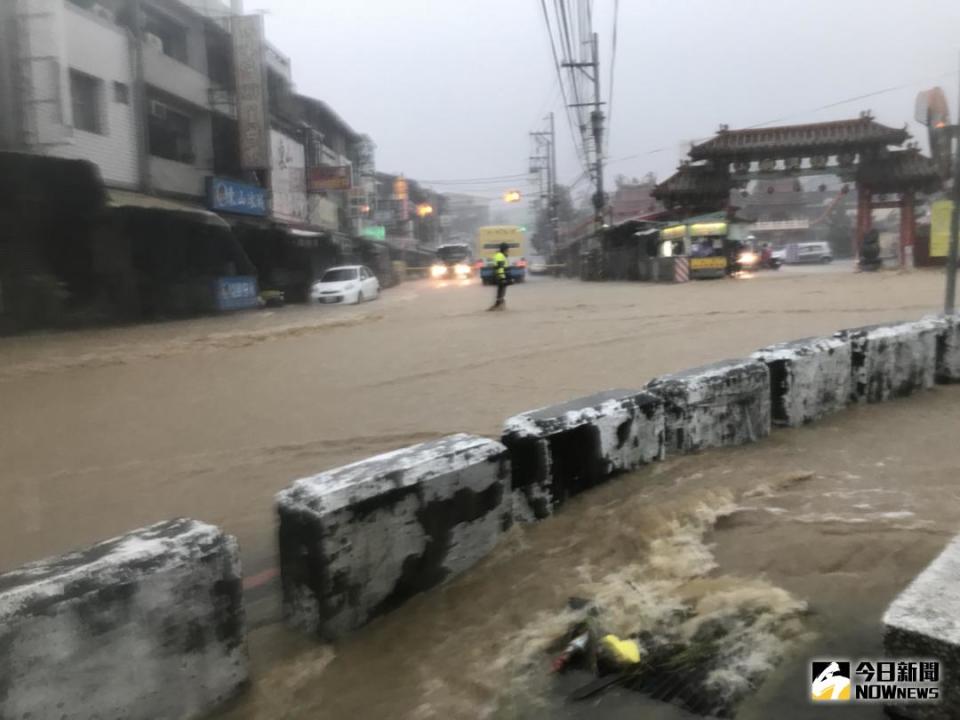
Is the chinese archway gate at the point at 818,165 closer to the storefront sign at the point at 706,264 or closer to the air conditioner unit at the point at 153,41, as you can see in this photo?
the storefront sign at the point at 706,264

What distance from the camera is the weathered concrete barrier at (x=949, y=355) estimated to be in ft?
20.4

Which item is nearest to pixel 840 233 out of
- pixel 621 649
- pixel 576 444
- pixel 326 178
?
pixel 326 178

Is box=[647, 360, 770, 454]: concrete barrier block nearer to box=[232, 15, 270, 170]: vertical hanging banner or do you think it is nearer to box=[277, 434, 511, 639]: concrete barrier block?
box=[277, 434, 511, 639]: concrete barrier block

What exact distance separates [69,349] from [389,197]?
5046cm

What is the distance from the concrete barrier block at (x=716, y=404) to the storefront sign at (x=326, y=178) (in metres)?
26.1

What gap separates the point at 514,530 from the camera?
3430mm

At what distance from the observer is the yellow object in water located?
2398mm

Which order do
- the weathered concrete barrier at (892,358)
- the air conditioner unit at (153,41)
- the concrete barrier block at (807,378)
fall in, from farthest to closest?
the air conditioner unit at (153,41), the weathered concrete barrier at (892,358), the concrete barrier block at (807,378)

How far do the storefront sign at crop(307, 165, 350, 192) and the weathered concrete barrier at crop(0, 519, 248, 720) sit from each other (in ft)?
91.3

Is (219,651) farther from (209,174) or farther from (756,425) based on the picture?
(209,174)

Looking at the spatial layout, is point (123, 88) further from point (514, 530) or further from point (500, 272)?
point (514, 530)

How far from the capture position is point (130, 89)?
17.7 metres

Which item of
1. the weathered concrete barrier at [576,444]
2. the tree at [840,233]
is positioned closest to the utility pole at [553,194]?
the tree at [840,233]

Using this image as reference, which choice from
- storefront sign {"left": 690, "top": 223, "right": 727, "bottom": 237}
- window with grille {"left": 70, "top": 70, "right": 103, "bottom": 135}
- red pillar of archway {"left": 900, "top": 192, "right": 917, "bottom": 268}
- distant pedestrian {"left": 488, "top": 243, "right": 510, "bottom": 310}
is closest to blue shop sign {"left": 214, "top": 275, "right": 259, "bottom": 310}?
window with grille {"left": 70, "top": 70, "right": 103, "bottom": 135}
